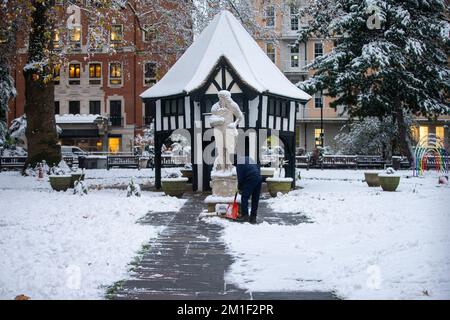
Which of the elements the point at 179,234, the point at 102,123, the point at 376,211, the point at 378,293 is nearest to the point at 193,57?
the point at 376,211

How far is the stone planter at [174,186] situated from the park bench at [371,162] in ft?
69.3

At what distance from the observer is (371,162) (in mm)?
33562

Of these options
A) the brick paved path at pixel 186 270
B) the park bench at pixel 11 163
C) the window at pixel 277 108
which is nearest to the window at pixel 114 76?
the park bench at pixel 11 163

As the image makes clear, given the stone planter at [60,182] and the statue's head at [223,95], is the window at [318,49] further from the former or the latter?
the statue's head at [223,95]

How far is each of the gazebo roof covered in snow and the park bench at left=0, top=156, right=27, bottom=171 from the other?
15187 millimetres

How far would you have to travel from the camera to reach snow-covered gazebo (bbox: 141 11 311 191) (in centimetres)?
1755

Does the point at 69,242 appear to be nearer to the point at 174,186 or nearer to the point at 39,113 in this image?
the point at 174,186

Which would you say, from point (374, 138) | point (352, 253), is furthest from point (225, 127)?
point (374, 138)

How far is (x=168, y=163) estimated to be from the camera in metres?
35.5

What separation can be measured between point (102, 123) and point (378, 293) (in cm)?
4276

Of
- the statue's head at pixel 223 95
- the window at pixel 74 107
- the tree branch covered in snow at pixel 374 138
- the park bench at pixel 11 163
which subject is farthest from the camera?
the window at pixel 74 107

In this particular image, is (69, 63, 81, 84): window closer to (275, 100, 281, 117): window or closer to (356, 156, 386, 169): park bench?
(356, 156, 386, 169): park bench

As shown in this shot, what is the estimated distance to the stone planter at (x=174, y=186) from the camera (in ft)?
50.7
